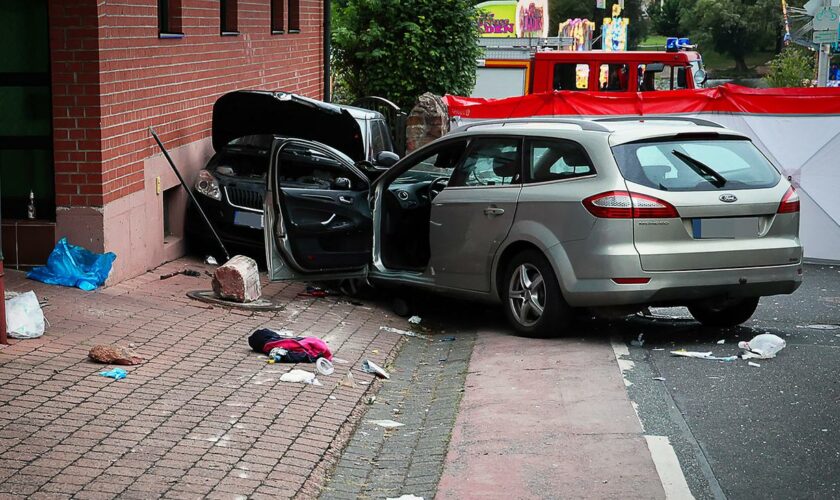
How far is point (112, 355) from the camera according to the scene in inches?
304

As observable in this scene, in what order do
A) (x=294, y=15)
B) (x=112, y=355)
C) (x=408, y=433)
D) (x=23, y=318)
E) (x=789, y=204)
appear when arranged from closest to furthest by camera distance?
1. (x=408, y=433)
2. (x=112, y=355)
3. (x=23, y=318)
4. (x=789, y=204)
5. (x=294, y=15)

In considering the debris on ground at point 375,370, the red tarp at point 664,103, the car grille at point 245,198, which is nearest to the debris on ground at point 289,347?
the debris on ground at point 375,370

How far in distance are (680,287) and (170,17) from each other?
695 cm

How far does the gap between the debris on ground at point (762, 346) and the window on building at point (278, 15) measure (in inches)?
454

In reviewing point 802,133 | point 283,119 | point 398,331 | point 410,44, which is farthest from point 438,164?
point 410,44

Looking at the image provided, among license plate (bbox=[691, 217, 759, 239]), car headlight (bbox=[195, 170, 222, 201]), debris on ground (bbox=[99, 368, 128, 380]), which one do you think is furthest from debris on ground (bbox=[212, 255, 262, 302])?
license plate (bbox=[691, 217, 759, 239])

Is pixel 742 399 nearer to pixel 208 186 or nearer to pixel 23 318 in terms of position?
pixel 23 318

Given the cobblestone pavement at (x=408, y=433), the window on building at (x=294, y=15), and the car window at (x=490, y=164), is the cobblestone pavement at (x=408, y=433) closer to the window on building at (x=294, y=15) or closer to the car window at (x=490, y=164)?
the car window at (x=490, y=164)

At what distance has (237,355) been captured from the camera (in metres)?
8.43

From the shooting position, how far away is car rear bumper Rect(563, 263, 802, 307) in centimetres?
871

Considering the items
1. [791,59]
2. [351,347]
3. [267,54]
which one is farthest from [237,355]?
[791,59]

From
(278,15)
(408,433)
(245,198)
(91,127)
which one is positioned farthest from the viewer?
(278,15)

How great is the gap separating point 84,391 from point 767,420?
399cm

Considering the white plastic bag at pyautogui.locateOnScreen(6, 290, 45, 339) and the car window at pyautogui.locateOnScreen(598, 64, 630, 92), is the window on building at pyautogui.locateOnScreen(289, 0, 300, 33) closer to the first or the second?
the car window at pyautogui.locateOnScreen(598, 64, 630, 92)
